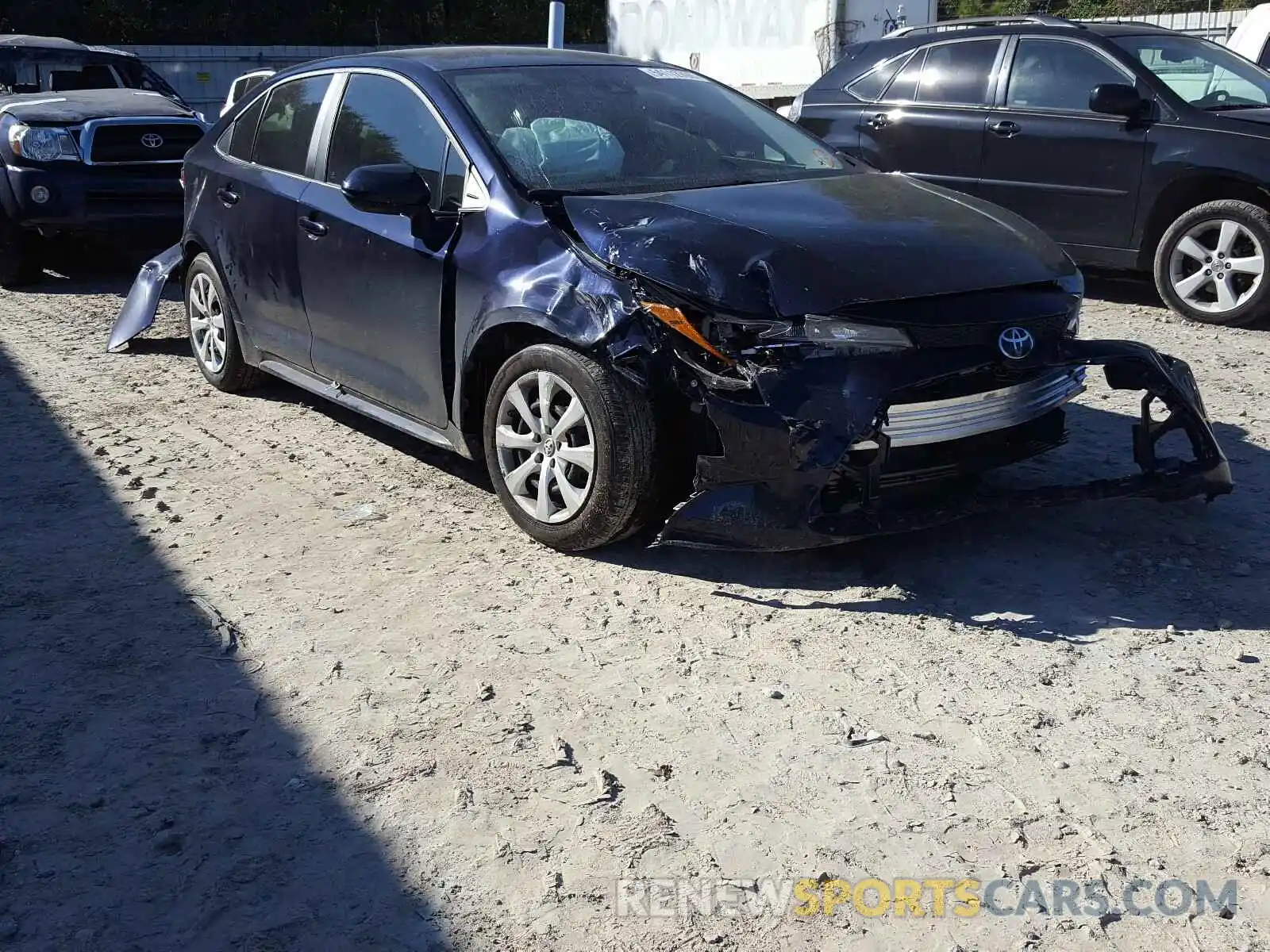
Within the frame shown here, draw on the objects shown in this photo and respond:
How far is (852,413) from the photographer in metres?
3.82

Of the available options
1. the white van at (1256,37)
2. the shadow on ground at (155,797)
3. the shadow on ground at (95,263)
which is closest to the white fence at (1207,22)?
the white van at (1256,37)

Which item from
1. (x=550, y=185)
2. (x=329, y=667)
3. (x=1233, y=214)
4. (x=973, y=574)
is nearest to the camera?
(x=329, y=667)

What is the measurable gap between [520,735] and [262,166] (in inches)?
142

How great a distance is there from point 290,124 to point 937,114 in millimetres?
4888

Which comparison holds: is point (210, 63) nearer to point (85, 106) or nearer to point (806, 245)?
point (85, 106)

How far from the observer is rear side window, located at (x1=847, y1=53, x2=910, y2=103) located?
30.6ft

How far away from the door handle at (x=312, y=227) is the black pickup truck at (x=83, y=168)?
498cm

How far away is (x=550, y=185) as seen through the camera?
4.55m

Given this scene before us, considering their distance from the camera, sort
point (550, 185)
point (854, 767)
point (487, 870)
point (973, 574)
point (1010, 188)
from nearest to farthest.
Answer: point (487, 870) → point (854, 767) → point (973, 574) → point (550, 185) → point (1010, 188)

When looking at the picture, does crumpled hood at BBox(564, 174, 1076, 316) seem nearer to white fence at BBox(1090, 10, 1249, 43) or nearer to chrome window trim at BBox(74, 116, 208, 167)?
chrome window trim at BBox(74, 116, 208, 167)

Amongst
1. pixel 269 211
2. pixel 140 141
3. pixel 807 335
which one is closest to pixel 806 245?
pixel 807 335

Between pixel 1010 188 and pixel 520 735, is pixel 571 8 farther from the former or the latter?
pixel 520 735

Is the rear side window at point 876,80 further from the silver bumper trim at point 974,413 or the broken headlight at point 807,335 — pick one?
the broken headlight at point 807,335

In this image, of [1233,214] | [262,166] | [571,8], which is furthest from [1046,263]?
[571,8]
